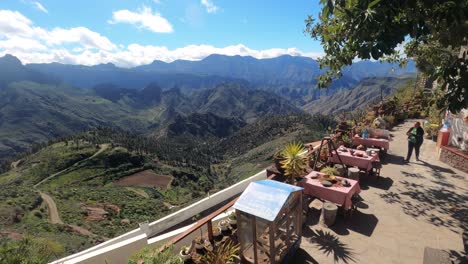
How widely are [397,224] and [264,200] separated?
13.8 feet

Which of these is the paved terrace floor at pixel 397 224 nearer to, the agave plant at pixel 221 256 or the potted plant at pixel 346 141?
the agave plant at pixel 221 256

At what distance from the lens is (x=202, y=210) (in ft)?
26.5

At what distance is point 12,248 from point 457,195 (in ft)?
35.6

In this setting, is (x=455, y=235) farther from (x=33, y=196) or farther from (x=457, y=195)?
(x=33, y=196)

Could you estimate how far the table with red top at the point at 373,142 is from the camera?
1187 cm

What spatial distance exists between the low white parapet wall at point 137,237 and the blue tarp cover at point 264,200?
9.46ft

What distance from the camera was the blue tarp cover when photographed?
182 inches

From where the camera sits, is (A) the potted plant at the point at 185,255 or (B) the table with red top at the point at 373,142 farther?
(B) the table with red top at the point at 373,142

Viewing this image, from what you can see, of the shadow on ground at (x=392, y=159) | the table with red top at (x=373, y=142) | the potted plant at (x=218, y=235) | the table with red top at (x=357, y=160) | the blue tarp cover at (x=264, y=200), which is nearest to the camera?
the blue tarp cover at (x=264, y=200)

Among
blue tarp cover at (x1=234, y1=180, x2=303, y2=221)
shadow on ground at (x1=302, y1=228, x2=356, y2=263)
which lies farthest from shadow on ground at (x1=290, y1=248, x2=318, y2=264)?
blue tarp cover at (x1=234, y1=180, x2=303, y2=221)

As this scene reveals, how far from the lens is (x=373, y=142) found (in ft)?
39.2

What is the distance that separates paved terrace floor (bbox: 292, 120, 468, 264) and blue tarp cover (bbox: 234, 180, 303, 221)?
1.78 metres

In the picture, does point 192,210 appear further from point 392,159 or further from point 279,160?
point 392,159

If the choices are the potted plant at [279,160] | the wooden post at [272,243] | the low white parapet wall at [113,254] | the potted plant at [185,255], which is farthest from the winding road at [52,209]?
the wooden post at [272,243]
